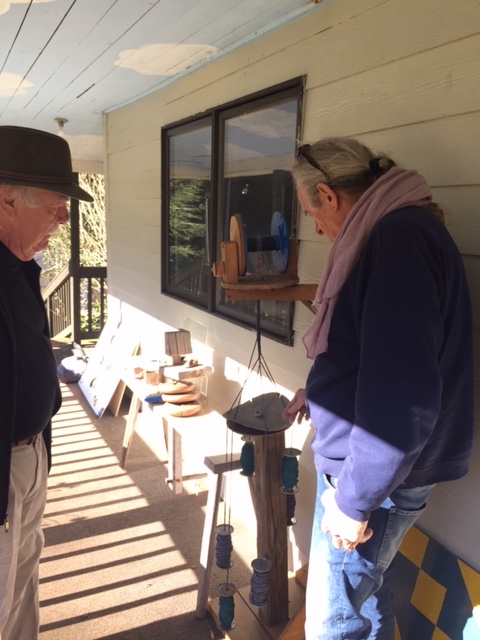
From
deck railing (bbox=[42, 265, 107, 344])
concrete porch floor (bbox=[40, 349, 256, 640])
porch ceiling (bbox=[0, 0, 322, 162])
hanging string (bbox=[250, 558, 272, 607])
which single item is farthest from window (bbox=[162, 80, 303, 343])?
deck railing (bbox=[42, 265, 107, 344])

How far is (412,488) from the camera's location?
123cm

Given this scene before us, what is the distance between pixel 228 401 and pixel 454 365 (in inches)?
66.0

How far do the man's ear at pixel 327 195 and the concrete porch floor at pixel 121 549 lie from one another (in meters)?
1.68

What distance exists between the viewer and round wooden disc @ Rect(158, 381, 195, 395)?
8.41 feet

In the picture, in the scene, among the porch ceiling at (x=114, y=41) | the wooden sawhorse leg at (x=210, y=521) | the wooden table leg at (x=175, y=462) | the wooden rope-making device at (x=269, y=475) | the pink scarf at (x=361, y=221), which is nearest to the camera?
the pink scarf at (x=361, y=221)

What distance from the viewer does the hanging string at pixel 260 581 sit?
67.9 inches

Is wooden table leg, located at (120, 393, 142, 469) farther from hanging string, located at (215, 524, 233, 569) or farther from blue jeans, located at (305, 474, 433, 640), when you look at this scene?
blue jeans, located at (305, 474, 433, 640)

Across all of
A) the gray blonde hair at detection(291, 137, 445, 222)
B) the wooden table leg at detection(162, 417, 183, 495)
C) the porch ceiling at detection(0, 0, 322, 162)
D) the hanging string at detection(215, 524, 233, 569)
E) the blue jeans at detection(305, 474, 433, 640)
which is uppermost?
the porch ceiling at detection(0, 0, 322, 162)

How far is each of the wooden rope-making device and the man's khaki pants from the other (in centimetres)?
62

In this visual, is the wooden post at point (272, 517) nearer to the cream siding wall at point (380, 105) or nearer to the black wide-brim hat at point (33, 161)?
the cream siding wall at point (380, 105)

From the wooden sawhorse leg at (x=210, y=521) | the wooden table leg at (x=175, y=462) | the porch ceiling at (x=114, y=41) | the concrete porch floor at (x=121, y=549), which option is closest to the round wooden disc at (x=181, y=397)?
the wooden table leg at (x=175, y=462)

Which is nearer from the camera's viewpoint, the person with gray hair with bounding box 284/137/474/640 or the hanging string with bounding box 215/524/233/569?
the person with gray hair with bounding box 284/137/474/640

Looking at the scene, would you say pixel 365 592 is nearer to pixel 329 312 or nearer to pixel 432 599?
pixel 432 599

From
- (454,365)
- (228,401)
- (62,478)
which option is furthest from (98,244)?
(454,365)
